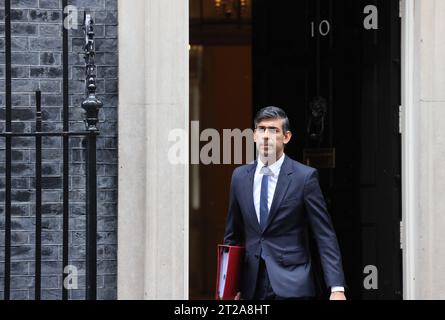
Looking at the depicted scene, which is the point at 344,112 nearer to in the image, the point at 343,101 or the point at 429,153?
the point at 343,101

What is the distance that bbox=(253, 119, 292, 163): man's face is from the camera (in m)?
5.61

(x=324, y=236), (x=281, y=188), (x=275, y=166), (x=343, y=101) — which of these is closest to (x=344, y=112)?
(x=343, y=101)

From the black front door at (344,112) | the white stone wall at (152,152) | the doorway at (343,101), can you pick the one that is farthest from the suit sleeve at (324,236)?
the black front door at (344,112)

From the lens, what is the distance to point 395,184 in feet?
24.1

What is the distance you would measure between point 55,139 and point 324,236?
2121 mm

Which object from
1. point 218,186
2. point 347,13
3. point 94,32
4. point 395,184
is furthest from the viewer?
point 218,186

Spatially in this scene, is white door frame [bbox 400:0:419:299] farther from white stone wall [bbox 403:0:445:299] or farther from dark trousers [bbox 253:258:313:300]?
dark trousers [bbox 253:258:313:300]

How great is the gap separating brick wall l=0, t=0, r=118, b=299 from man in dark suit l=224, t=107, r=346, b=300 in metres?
1.29

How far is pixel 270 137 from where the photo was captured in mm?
5625

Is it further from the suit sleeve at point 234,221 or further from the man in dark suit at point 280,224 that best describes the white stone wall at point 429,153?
the suit sleeve at point 234,221

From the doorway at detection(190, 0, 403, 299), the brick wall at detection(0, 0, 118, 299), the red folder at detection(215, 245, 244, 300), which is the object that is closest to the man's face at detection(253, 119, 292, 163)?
the red folder at detection(215, 245, 244, 300)

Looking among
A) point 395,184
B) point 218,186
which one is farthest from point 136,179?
point 218,186

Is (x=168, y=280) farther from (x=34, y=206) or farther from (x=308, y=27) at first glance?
(x=308, y=27)
